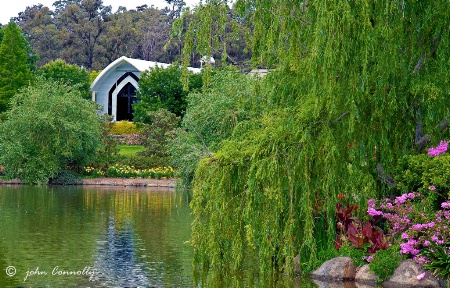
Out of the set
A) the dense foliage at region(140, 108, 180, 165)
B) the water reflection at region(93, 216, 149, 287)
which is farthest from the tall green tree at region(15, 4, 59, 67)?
the water reflection at region(93, 216, 149, 287)

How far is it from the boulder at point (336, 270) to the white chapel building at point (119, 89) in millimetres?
49268

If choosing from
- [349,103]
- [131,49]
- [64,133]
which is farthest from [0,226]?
[131,49]

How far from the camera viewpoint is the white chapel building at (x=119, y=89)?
64.6m

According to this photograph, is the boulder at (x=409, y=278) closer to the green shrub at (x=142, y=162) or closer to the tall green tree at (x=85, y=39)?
the green shrub at (x=142, y=162)

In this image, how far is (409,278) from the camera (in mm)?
15117

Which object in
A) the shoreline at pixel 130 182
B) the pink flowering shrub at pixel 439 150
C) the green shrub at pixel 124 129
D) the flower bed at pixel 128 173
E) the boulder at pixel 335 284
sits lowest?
the boulder at pixel 335 284

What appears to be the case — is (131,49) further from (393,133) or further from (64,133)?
(393,133)

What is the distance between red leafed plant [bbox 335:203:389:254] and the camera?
52.6 ft

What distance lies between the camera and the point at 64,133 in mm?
41625

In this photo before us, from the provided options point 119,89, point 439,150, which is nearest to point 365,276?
point 439,150

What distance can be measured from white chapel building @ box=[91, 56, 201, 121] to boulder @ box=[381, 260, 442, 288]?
165ft

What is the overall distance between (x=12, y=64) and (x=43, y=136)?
656 inches

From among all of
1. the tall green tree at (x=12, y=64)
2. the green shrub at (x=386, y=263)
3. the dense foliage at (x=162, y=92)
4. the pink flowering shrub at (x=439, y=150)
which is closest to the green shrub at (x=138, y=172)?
the dense foliage at (x=162, y=92)

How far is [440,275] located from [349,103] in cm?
338
